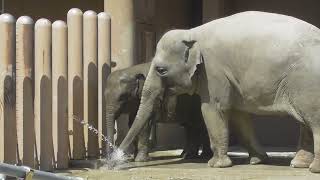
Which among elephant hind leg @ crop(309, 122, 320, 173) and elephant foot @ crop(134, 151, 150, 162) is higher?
elephant hind leg @ crop(309, 122, 320, 173)

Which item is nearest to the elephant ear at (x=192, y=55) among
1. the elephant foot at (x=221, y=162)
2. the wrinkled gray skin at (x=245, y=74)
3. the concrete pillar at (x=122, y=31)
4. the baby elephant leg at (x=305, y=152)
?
the wrinkled gray skin at (x=245, y=74)

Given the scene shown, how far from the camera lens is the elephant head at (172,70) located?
320 inches

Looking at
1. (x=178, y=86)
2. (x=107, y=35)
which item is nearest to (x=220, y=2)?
(x=107, y=35)

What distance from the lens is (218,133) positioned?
8.06 meters

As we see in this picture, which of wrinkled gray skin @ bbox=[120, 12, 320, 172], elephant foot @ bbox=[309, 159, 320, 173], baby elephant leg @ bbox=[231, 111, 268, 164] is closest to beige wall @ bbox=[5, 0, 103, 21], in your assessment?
wrinkled gray skin @ bbox=[120, 12, 320, 172]

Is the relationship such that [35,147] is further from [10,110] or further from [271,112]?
[271,112]

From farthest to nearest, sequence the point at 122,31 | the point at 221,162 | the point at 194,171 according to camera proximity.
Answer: the point at 122,31 → the point at 221,162 → the point at 194,171

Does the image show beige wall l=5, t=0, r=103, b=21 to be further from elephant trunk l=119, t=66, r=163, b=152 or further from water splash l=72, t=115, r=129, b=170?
elephant trunk l=119, t=66, r=163, b=152

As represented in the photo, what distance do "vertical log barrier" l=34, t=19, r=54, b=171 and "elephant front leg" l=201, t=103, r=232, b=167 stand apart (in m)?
1.80

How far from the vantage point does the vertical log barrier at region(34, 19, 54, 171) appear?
808 cm

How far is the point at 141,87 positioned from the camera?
916 centimetres

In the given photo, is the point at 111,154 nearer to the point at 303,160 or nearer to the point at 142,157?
the point at 142,157

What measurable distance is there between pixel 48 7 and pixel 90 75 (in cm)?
434

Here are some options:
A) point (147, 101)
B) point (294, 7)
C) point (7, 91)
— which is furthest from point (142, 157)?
point (294, 7)
